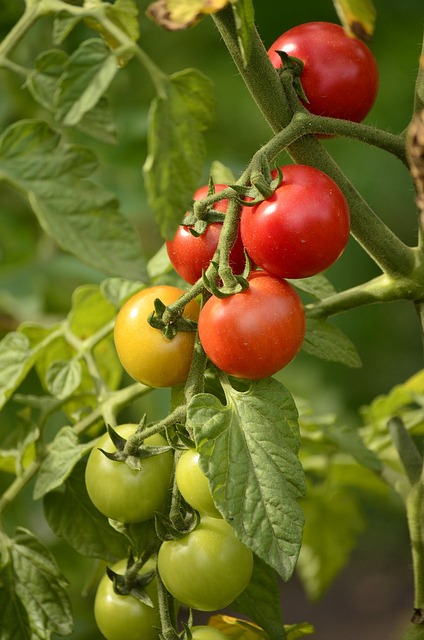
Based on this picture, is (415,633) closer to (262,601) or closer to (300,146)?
(262,601)

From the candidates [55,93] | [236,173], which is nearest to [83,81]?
[55,93]

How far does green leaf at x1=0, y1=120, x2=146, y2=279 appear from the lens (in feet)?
1.56

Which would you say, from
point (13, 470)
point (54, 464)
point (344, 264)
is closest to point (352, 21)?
point (54, 464)

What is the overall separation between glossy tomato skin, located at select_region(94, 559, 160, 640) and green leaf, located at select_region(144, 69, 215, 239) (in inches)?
9.6

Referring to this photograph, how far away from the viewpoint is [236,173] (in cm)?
136

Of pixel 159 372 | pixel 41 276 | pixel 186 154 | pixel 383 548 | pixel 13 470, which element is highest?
pixel 186 154

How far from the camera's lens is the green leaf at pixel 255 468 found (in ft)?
1.50

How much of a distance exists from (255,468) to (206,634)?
5.5 inches

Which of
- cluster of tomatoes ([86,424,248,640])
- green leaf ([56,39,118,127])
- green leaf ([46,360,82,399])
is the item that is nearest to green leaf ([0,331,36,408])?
green leaf ([46,360,82,399])

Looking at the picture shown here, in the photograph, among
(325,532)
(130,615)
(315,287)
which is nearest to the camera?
(130,615)

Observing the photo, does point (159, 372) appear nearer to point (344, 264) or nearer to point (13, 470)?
point (13, 470)

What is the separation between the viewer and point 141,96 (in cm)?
147

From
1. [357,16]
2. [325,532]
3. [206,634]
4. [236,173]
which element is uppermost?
[357,16]

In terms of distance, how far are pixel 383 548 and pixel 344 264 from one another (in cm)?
125
